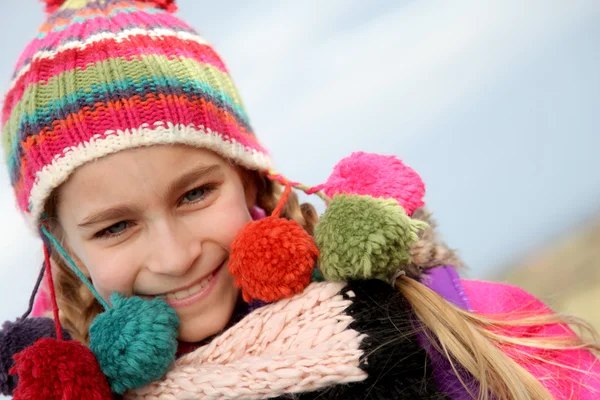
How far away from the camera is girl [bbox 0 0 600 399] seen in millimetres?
845

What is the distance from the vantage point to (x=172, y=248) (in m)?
0.95

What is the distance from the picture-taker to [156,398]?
35.2 inches

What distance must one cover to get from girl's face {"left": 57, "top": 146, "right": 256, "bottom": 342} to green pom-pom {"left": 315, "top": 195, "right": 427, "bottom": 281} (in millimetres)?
211

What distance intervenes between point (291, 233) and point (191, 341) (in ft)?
0.90

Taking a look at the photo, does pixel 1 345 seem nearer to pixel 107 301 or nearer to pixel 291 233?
pixel 107 301

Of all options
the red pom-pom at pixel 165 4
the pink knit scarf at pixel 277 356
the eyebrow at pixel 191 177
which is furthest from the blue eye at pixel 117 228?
the red pom-pom at pixel 165 4

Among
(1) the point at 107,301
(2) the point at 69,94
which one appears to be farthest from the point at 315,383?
(2) the point at 69,94

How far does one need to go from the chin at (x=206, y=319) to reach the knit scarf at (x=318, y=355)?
89mm

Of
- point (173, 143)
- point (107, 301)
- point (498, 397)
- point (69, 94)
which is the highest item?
point (69, 94)

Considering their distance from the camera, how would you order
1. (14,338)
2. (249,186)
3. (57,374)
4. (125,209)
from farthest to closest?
(249,186)
(14,338)
(125,209)
(57,374)

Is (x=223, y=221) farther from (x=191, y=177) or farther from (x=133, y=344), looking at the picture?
(x=133, y=344)

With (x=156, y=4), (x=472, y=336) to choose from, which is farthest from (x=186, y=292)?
(x=156, y=4)

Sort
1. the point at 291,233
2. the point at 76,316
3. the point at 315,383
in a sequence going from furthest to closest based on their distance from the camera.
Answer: the point at 76,316 < the point at 291,233 < the point at 315,383

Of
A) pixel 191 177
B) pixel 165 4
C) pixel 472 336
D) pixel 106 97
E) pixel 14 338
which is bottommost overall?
pixel 472 336
